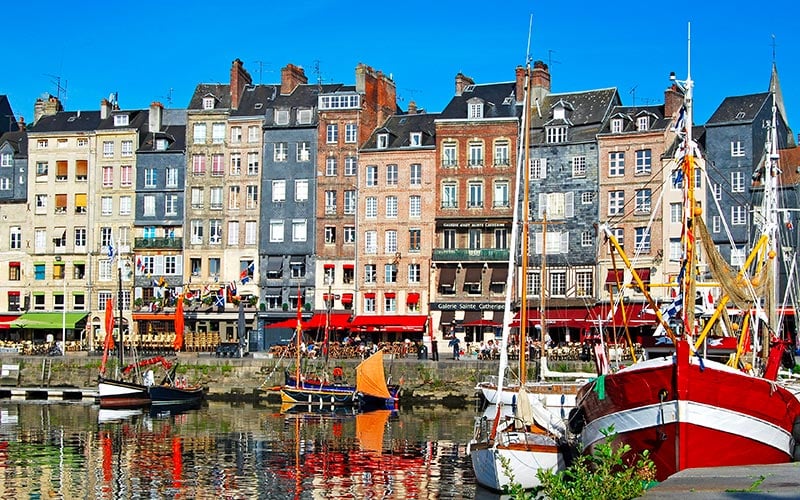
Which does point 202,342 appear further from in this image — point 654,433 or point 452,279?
point 654,433

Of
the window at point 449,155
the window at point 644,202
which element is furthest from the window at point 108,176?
the window at point 644,202

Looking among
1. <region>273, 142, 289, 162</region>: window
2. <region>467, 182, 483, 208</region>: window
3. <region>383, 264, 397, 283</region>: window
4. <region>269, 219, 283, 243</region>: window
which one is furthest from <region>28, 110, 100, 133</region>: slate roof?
<region>467, 182, 483, 208</region>: window

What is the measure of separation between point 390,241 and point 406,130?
729 centimetres

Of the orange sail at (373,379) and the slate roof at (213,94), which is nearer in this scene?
the orange sail at (373,379)

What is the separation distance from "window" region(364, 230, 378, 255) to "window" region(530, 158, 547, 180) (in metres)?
10.3

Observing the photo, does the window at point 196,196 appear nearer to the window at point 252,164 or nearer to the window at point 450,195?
the window at point 252,164

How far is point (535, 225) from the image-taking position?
72.8 meters

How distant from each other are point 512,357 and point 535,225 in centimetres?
1252

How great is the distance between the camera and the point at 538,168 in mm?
74062

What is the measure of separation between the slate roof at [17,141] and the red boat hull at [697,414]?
Answer: 212 ft

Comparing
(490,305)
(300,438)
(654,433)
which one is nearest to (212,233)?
(490,305)

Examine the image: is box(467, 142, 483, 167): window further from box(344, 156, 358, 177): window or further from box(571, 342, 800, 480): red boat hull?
box(571, 342, 800, 480): red boat hull

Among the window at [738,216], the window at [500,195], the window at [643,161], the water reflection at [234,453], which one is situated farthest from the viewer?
the window at [500,195]

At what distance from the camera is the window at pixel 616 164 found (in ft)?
234
